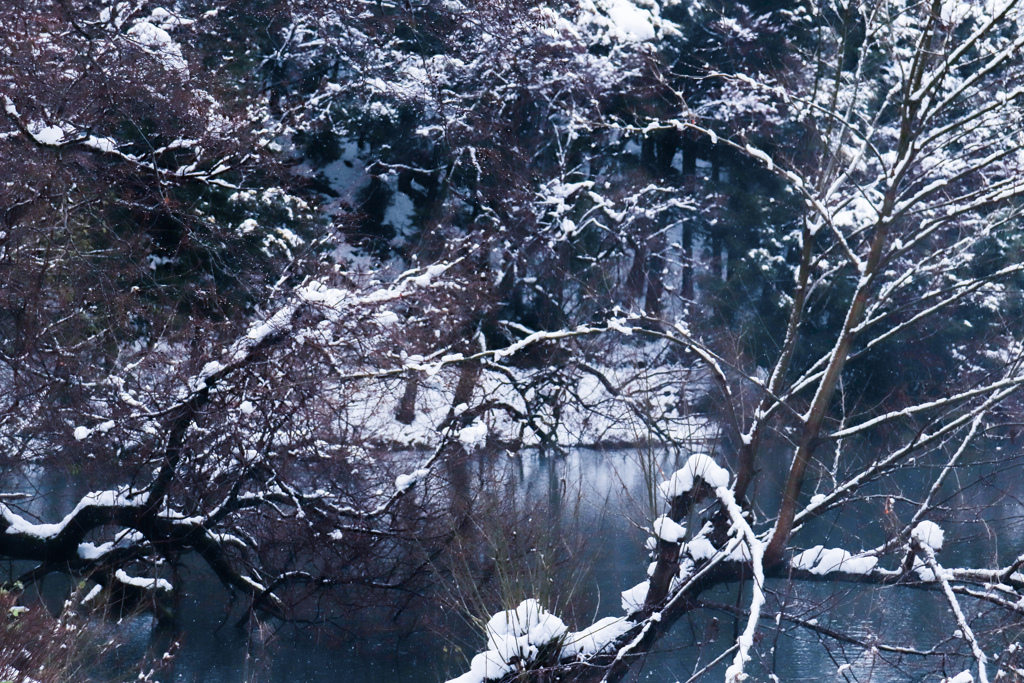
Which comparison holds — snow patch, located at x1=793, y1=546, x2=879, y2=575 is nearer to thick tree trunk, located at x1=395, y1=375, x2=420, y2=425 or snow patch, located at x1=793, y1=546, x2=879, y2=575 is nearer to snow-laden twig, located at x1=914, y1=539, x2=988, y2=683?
snow-laden twig, located at x1=914, y1=539, x2=988, y2=683

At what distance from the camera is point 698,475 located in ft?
24.1

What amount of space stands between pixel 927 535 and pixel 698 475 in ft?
5.46

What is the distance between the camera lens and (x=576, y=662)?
567cm

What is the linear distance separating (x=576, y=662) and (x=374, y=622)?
395 cm

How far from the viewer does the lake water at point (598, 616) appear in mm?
8070

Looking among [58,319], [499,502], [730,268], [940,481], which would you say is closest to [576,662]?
[499,502]

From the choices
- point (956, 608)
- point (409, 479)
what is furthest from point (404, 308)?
point (956, 608)

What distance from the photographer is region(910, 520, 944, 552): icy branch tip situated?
21.8 feet

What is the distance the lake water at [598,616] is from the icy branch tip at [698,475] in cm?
36

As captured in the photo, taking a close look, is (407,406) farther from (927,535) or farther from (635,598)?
(927,535)

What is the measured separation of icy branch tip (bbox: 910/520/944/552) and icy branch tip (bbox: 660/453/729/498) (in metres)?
1.40

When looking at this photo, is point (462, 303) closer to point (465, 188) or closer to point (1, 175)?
point (465, 188)

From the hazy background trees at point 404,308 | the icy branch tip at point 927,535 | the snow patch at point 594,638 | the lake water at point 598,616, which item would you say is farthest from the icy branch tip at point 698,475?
the icy branch tip at point 927,535

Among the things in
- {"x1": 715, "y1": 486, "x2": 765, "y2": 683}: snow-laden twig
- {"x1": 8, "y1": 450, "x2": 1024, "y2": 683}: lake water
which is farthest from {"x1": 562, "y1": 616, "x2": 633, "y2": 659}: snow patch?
Result: {"x1": 715, "y1": 486, "x2": 765, "y2": 683}: snow-laden twig
